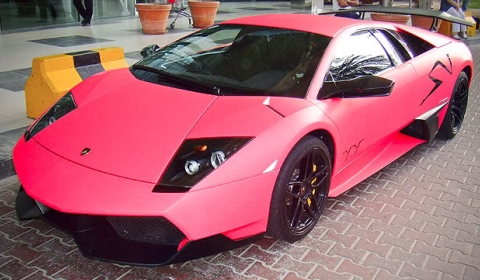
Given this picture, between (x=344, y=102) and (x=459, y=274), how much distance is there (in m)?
1.27

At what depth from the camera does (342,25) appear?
12.5 feet

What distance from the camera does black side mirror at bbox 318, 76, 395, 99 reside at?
10.5ft

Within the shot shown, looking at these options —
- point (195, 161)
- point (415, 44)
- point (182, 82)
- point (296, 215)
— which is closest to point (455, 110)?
point (415, 44)

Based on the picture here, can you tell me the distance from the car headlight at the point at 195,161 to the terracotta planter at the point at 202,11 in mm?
10012

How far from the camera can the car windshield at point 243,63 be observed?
321 centimetres

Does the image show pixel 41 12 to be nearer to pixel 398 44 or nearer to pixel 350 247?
pixel 398 44

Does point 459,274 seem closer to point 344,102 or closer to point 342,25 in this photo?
point 344,102

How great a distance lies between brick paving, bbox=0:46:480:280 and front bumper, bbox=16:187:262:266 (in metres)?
→ 0.28

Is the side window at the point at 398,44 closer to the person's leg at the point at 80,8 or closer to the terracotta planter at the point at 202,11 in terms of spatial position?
the terracotta planter at the point at 202,11

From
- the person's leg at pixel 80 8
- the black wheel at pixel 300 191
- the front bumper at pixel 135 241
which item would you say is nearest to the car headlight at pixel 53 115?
the front bumper at pixel 135 241

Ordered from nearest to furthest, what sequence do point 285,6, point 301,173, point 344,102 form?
1. point 301,173
2. point 344,102
3. point 285,6

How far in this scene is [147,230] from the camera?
2568 mm

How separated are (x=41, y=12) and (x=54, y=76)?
8.22m

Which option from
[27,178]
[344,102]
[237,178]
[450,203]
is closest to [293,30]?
[344,102]
